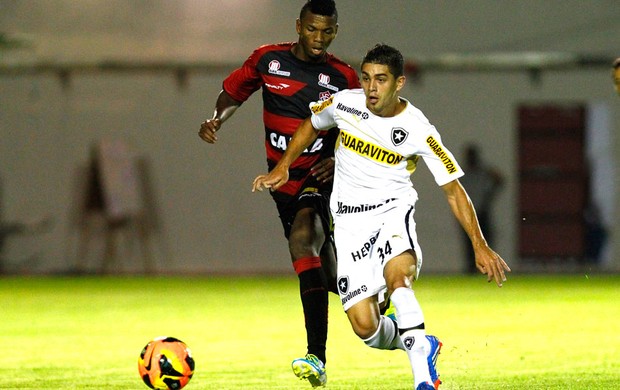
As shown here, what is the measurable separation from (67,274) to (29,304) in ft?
20.9

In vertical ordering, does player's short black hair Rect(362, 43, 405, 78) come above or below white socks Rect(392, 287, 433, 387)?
above

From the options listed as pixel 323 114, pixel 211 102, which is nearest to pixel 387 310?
pixel 323 114

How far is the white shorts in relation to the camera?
7055mm

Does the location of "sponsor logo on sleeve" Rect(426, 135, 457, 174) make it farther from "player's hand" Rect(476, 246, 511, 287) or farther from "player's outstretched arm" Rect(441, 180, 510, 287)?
"player's hand" Rect(476, 246, 511, 287)

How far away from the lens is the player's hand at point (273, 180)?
7.28m

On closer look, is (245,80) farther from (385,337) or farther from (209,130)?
(385,337)

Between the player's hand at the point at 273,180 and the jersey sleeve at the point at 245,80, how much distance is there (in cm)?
129

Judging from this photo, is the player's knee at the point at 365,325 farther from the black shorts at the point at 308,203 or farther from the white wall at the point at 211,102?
the white wall at the point at 211,102

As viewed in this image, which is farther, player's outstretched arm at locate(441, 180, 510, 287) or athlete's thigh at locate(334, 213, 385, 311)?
athlete's thigh at locate(334, 213, 385, 311)

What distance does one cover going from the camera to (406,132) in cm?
708

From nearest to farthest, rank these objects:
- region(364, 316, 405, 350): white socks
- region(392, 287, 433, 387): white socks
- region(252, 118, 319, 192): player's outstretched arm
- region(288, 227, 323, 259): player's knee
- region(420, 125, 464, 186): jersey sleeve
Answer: region(392, 287, 433, 387): white socks, region(420, 125, 464, 186): jersey sleeve, region(364, 316, 405, 350): white socks, region(252, 118, 319, 192): player's outstretched arm, region(288, 227, 323, 259): player's knee

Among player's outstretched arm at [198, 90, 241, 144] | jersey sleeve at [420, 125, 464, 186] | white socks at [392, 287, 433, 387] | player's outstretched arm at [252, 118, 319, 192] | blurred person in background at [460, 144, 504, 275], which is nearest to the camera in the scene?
white socks at [392, 287, 433, 387]

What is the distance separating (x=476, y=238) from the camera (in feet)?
22.3

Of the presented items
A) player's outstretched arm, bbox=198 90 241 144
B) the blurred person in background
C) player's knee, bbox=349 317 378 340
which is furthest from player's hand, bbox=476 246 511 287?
the blurred person in background
